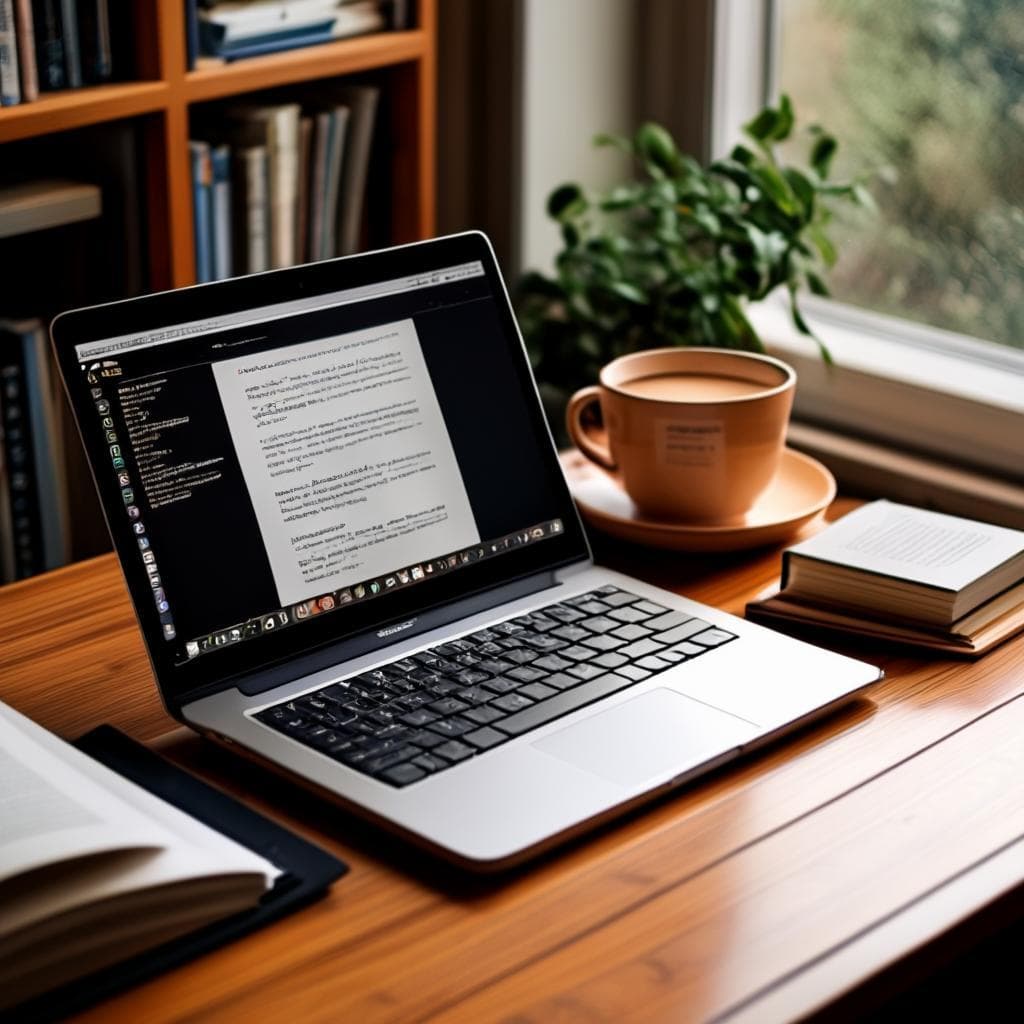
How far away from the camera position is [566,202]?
65.5 inches

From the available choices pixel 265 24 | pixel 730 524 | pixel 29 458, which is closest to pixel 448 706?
pixel 730 524

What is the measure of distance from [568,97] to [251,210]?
0.40 m

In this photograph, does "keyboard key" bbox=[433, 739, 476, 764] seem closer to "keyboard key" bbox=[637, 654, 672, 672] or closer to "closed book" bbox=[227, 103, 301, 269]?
"keyboard key" bbox=[637, 654, 672, 672]

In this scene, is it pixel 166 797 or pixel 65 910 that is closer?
pixel 65 910

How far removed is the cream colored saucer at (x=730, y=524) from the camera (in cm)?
130

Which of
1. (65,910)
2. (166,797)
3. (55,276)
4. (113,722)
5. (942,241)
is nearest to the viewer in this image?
(65,910)

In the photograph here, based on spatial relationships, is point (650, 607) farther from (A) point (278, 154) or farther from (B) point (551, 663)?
(A) point (278, 154)

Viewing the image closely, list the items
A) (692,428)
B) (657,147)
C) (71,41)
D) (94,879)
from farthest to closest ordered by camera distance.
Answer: (657,147) < (71,41) < (692,428) < (94,879)

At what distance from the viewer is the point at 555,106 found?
1.75 metres

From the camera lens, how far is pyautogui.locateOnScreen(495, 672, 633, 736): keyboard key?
1005 millimetres

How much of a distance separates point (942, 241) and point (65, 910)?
1.21 m

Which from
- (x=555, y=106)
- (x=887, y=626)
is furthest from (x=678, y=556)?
(x=555, y=106)

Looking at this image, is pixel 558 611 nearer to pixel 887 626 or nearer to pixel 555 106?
pixel 887 626

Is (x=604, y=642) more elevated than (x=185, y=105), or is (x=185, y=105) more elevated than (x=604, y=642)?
(x=185, y=105)
